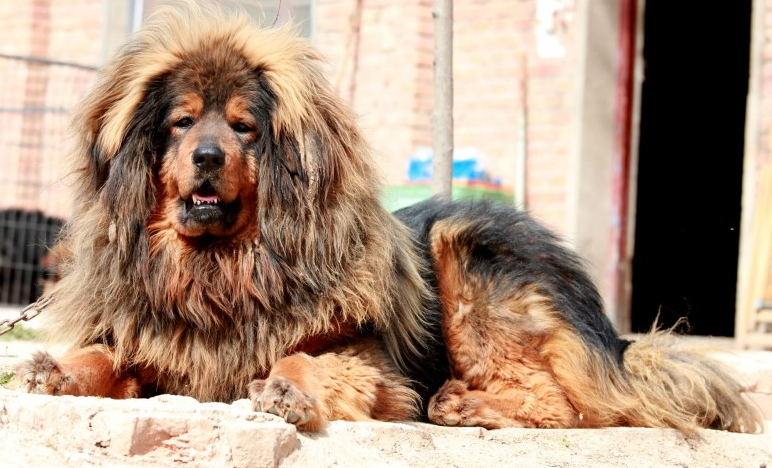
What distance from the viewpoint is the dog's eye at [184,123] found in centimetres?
401

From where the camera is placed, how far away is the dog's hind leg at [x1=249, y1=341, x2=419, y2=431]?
3424mm

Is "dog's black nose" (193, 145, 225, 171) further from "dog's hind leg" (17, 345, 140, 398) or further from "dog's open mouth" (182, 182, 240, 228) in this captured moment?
"dog's hind leg" (17, 345, 140, 398)

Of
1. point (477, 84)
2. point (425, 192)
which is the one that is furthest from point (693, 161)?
point (425, 192)

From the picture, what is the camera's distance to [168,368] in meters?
4.03

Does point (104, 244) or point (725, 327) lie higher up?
point (104, 244)

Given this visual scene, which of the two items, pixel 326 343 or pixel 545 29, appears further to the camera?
pixel 545 29

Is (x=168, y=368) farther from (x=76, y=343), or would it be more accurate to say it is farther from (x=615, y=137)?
(x=615, y=137)

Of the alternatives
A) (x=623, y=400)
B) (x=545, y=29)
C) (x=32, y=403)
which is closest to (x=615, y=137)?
(x=545, y=29)

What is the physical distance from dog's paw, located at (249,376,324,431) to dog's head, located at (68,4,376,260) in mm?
711

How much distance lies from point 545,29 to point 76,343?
515 cm

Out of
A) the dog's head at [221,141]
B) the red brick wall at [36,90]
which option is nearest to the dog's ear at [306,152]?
the dog's head at [221,141]

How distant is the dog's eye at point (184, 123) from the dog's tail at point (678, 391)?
89.9 inches

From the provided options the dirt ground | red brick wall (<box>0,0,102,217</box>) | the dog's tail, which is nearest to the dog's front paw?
the dirt ground

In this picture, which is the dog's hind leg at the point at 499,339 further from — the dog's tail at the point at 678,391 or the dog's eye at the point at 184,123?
the dog's eye at the point at 184,123
